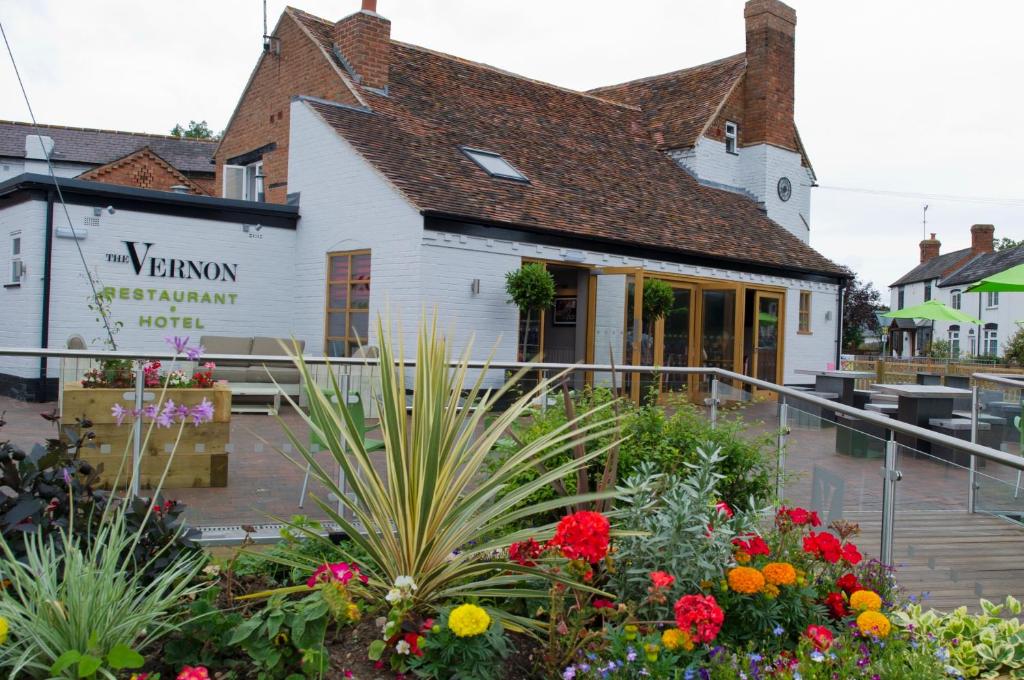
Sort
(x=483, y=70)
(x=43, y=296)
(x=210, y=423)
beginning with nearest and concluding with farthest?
(x=210, y=423) < (x=43, y=296) < (x=483, y=70)

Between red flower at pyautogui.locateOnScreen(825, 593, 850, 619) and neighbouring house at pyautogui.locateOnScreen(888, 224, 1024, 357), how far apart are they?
114ft

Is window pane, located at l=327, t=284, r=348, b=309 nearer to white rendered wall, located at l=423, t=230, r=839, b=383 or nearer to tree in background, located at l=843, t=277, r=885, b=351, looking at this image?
white rendered wall, located at l=423, t=230, r=839, b=383

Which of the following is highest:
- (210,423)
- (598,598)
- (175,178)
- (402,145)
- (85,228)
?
(175,178)

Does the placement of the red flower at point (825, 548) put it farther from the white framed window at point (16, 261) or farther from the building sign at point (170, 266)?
the white framed window at point (16, 261)

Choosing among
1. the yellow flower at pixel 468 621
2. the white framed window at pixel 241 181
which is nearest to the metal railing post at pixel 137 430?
the yellow flower at pixel 468 621

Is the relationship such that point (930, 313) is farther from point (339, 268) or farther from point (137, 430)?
point (137, 430)

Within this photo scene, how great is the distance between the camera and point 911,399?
32.8 ft

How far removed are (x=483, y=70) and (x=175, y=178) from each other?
15.5 metres

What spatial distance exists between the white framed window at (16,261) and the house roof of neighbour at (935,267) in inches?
1867

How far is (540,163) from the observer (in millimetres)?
15531

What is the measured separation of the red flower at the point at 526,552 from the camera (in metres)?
3.32

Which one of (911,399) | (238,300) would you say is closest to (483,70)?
(238,300)

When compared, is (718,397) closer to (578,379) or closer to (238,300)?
(578,379)

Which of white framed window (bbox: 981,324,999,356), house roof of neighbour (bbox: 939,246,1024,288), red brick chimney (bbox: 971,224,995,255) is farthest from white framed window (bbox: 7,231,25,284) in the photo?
red brick chimney (bbox: 971,224,995,255)
